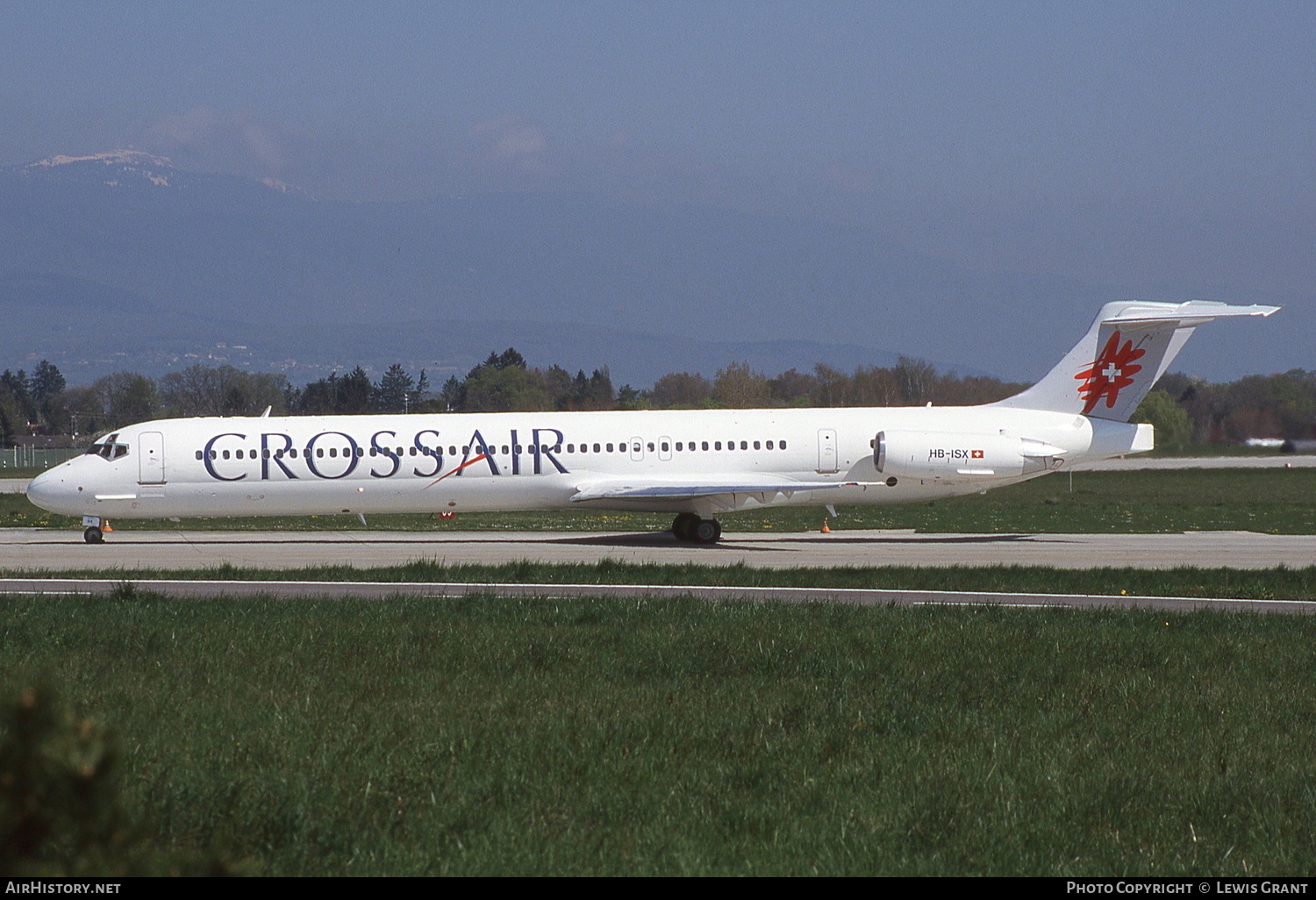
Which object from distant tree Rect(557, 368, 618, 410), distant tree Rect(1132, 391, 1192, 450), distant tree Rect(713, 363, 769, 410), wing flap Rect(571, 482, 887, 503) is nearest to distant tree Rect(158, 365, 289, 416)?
distant tree Rect(557, 368, 618, 410)

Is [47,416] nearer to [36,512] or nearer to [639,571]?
[36,512]

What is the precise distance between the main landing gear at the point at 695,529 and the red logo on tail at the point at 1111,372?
9.88 metres

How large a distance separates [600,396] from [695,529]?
9561 cm

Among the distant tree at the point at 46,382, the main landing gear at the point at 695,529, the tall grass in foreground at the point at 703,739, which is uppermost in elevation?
the distant tree at the point at 46,382

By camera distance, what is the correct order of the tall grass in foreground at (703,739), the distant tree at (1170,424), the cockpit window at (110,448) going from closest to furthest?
the tall grass in foreground at (703,739)
the cockpit window at (110,448)
the distant tree at (1170,424)

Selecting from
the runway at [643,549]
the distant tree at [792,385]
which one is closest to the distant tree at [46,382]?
the distant tree at [792,385]

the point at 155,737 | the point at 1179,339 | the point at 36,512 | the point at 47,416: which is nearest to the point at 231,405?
the point at 47,416

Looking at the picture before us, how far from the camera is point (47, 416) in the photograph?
15238cm

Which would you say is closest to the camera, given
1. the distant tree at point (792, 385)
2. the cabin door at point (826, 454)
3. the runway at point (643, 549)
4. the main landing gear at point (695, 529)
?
the runway at point (643, 549)

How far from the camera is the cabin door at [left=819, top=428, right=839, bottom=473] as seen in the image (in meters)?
30.4

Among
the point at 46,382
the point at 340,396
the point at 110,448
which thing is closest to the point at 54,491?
the point at 110,448

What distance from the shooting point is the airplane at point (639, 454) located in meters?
29.4

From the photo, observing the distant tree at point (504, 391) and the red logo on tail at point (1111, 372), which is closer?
the red logo on tail at point (1111, 372)

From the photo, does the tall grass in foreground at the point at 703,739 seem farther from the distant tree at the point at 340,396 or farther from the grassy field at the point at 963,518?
the distant tree at the point at 340,396
